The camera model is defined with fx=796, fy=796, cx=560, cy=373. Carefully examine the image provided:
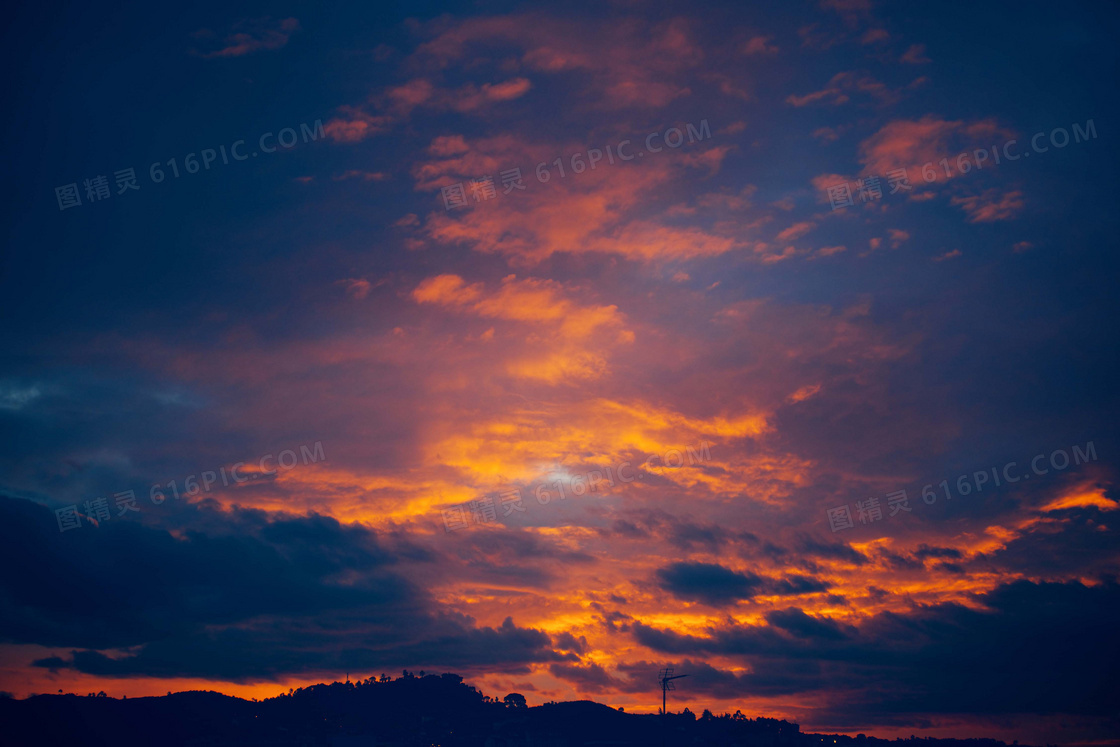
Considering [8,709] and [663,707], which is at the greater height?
[8,709]

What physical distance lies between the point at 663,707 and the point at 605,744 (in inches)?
2775

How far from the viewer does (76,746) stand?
456 feet

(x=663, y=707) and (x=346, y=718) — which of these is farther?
(x=346, y=718)

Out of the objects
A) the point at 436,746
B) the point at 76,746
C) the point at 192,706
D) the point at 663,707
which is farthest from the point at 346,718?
the point at 663,707

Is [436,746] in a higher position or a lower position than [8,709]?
lower

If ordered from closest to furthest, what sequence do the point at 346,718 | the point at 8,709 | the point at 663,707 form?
the point at 663,707, the point at 8,709, the point at 346,718

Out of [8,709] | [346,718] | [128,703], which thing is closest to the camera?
[8,709]

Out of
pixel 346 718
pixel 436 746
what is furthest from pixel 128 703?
pixel 436 746

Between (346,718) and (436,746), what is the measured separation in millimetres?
21633

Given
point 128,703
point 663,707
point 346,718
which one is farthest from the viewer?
point 346,718

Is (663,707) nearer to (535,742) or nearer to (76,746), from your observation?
(535,742)

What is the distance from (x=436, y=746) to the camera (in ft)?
600

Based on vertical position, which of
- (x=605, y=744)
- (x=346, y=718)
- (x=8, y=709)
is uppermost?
(x=8, y=709)

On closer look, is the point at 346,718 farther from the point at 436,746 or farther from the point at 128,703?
the point at 128,703
